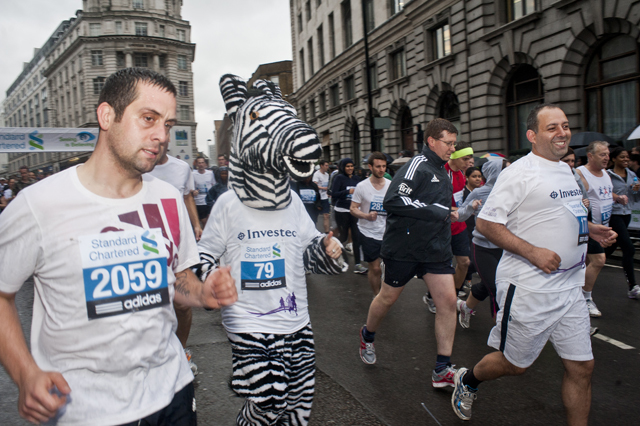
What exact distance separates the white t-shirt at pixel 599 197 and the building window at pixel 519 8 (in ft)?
39.9

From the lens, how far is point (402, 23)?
22594 millimetres

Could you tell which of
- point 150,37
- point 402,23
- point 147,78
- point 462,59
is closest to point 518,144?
point 462,59

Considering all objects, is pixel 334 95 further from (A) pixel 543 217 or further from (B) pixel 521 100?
(A) pixel 543 217

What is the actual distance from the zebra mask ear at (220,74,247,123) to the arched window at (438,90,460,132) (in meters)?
18.2

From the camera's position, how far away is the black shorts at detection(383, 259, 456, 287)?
389cm

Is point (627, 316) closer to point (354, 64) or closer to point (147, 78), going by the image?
point (147, 78)

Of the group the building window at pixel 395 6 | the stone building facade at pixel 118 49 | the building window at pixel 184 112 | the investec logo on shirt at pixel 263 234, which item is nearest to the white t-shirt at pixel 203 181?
the investec logo on shirt at pixel 263 234

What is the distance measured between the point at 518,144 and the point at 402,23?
29.7ft

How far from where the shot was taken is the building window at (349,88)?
97.5ft

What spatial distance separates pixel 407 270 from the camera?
3.96 meters

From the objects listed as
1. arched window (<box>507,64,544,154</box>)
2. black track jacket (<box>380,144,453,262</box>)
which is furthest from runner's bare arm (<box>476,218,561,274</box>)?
arched window (<box>507,64,544,154</box>)

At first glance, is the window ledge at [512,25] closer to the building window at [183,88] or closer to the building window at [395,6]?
the building window at [395,6]

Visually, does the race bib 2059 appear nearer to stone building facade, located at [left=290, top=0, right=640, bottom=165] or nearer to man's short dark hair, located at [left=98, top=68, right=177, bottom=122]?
man's short dark hair, located at [left=98, top=68, right=177, bottom=122]

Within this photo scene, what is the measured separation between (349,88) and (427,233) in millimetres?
27737
